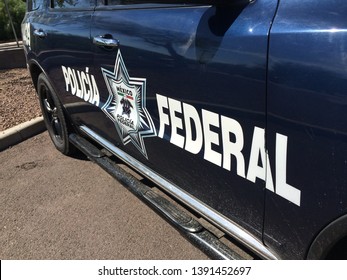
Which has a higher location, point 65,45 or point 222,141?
point 65,45

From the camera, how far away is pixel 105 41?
7.88ft

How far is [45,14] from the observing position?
11.8 ft

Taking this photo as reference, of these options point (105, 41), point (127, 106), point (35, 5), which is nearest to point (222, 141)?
point (127, 106)

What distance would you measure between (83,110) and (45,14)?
3.43ft

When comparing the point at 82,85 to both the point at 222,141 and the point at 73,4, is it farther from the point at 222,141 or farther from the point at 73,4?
the point at 222,141

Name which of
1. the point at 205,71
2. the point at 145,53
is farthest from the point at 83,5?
the point at 205,71

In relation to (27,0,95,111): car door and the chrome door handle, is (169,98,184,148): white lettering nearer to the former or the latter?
the chrome door handle

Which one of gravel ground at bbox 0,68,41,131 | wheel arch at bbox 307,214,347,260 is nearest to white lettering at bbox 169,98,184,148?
wheel arch at bbox 307,214,347,260

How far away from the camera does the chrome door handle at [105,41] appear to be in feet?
7.60

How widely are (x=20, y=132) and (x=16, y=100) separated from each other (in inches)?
51.2

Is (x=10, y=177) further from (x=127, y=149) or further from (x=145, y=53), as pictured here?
(x=145, y=53)

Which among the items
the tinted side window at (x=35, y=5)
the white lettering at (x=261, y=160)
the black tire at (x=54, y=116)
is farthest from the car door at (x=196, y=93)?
the tinted side window at (x=35, y=5)
